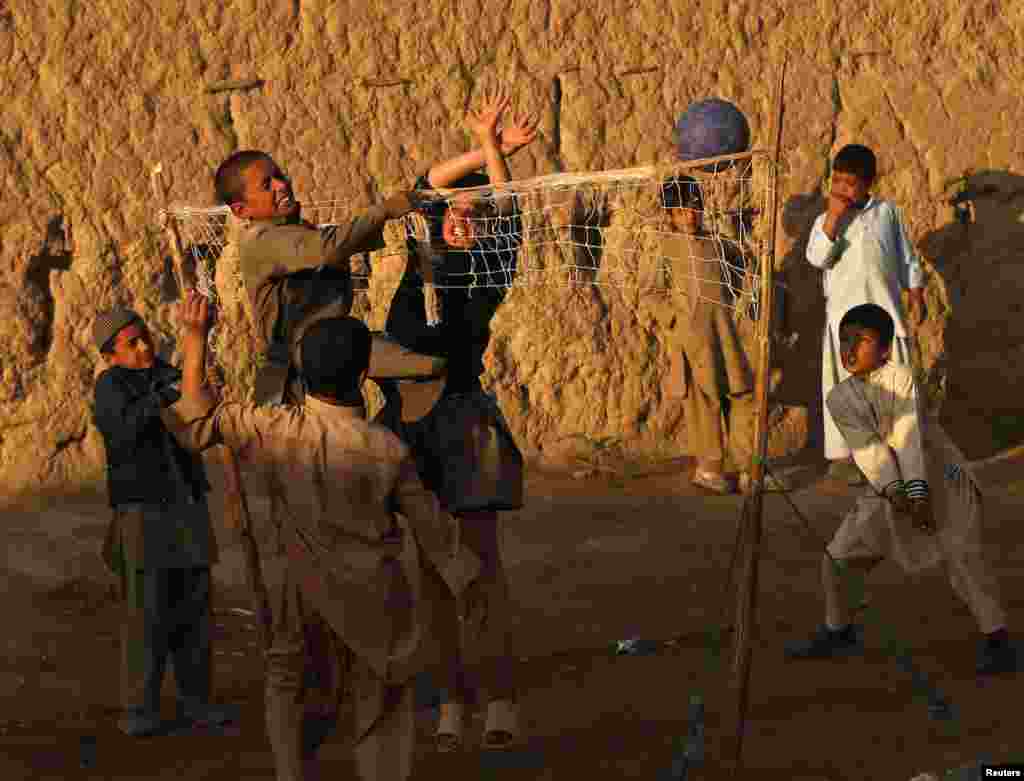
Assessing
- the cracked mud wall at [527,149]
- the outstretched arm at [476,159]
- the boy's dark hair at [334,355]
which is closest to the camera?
the boy's dark hair at [334,355]

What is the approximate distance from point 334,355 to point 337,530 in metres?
0.45

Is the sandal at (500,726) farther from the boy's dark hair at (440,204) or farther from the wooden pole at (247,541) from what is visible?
the boy's dark hair at (440,204)

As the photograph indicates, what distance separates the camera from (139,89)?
866cm

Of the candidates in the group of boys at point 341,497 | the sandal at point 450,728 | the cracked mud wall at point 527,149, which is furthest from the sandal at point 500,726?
the cracked mud wall at point 527,149

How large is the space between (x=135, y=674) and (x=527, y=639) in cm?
171

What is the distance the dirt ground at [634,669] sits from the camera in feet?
16.8

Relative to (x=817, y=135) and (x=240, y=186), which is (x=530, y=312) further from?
(x=240, y=186)

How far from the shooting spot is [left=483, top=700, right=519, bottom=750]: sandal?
203 inches

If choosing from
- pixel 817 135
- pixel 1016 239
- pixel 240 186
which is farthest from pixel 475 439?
pixel 1016 239

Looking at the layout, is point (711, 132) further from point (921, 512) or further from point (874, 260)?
point (921, 512)

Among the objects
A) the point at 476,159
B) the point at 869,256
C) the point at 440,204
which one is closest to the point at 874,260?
the point at 869,256

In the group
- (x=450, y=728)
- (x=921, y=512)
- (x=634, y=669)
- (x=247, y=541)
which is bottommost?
(x=634, y=669)

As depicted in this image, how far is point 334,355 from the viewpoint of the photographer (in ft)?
14.1

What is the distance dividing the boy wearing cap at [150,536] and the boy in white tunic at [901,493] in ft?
7.23
